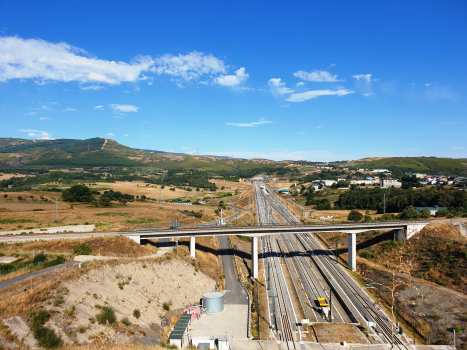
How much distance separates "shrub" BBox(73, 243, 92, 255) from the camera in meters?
46.0

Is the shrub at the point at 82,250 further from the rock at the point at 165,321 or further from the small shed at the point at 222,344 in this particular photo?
the small shed at the point at 222,344

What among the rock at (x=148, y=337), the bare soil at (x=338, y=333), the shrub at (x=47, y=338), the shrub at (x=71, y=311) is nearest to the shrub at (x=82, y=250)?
the shrub at (x=71, y=311)

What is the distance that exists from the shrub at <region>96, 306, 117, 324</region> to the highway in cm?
2624

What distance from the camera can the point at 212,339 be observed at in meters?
34.5

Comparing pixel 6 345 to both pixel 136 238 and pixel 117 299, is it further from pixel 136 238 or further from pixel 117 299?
pixel 136 238

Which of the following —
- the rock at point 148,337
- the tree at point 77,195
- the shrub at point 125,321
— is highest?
the tree at point 77,195

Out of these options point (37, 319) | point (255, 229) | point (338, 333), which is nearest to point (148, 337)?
point (37, 319)

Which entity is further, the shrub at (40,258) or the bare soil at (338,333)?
the shrub at (40,258)

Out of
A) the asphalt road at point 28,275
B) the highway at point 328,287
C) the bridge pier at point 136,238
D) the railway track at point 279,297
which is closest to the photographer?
the asphalt road at point 28,275

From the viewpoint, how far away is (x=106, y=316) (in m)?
30.9

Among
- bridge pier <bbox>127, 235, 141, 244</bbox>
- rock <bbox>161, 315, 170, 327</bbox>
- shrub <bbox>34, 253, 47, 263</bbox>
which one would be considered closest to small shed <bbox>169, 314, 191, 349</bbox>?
rock <bbox>161, 315, 170, 327</bbox>

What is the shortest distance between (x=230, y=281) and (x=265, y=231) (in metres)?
12.3

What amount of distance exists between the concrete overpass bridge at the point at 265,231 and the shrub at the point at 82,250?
706 centimetres

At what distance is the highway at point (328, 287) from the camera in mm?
42625
